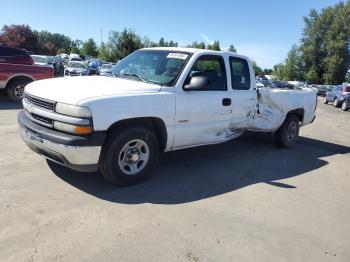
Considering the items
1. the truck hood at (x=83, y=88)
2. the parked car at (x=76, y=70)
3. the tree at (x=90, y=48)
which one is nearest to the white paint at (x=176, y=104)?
the truck hood at (x=83, y=88)

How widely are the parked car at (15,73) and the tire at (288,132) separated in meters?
7.93

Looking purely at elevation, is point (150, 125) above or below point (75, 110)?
below

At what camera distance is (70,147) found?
429 centimetres

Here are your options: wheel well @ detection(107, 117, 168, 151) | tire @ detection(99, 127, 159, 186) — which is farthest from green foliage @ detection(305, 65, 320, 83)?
tire @ detection(99, 127, 159, 186)

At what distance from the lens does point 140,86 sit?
5.05m

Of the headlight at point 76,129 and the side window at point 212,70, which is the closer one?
the headlight at point 76,129

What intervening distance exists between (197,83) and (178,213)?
1889 millimetres

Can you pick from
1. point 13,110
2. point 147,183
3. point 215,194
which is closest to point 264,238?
point 215,194

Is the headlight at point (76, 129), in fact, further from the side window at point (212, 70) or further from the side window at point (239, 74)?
the side window at point (239, 74)

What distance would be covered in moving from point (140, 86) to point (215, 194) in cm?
180

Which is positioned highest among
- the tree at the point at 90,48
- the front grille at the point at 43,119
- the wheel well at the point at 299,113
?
the tree at the point at 90,48

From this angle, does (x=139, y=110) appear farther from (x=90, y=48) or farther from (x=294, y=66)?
(x=90, y=48)

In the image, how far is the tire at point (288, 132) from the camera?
8125mm

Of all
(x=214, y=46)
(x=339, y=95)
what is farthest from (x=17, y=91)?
(x=214, y=46)
